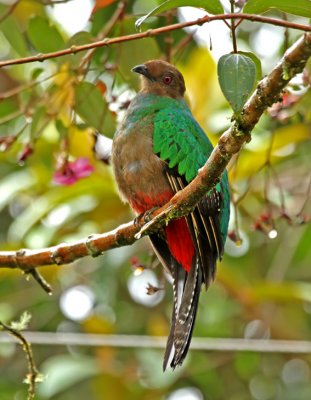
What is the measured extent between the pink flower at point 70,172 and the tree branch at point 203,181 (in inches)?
24.1

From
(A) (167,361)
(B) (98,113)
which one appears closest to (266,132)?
(B) (98,113)

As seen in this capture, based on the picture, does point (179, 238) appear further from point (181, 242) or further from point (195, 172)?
point (195, 172)

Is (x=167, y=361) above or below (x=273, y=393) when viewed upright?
above

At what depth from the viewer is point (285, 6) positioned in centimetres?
228

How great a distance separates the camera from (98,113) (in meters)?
3.43

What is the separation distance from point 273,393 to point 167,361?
8.17ft

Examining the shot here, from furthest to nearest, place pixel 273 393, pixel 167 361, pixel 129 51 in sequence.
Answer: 1. pixel 273 393
2. pixel 129 51
3. pixel 167 361

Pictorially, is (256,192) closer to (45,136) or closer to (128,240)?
(45,136)

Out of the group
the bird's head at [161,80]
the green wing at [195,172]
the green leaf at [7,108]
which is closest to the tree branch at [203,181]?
the green wing at [195,172]

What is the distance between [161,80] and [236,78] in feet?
6.37

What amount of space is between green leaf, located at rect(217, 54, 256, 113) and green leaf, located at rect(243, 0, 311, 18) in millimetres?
225

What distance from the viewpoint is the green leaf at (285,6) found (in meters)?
2.27

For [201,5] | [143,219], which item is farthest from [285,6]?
[143,219]

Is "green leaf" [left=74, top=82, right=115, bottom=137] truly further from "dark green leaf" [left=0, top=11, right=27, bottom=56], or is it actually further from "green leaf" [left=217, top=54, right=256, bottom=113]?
"green leaf" [left=217, top=54, right=256, bottom=113]
